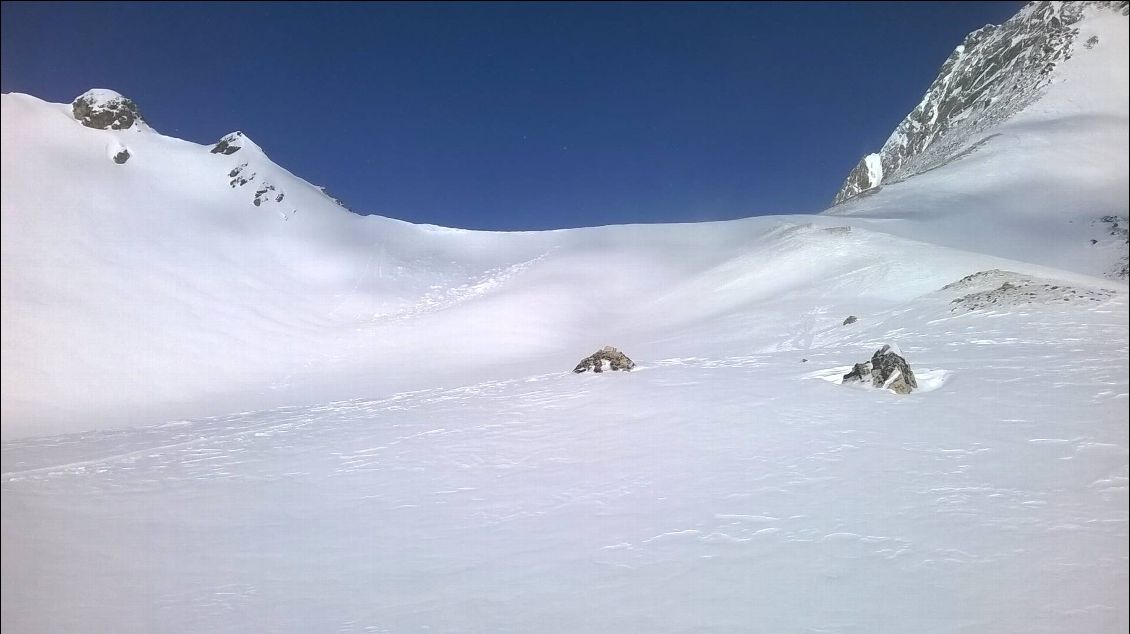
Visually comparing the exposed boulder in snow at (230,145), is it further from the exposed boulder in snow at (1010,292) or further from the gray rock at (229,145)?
the exposed boulder in snow at (1010,292)

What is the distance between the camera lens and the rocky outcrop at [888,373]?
10680mm

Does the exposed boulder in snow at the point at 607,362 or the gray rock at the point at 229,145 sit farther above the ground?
the gray rock at the point at 229,145

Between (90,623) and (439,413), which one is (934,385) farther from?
(90,623)

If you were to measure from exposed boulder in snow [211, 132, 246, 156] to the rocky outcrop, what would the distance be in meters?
60.1

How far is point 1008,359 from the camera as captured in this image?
11156 mm

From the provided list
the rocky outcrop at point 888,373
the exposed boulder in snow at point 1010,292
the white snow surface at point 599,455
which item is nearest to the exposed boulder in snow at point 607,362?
the white snow surface at point 599,455

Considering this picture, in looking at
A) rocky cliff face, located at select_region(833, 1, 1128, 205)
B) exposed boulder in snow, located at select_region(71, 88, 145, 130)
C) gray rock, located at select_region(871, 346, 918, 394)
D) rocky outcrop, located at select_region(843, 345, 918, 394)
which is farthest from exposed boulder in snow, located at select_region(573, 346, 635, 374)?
exposed boulder in snow, located at select_region(71, 88, 145, 130)

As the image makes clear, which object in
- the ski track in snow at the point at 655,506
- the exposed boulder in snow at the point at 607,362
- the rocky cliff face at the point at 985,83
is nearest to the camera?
the ski track in snow at the point at 655,506

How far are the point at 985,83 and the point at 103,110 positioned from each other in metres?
92.1

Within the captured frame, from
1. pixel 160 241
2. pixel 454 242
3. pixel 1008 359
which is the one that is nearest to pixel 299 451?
pixel 1008 359

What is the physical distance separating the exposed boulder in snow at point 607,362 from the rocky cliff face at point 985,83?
48.2 metres

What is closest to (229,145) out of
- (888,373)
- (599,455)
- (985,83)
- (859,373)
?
(599,455)

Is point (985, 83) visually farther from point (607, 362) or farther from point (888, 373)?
point (888, 373)

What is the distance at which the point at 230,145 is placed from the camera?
191ft
